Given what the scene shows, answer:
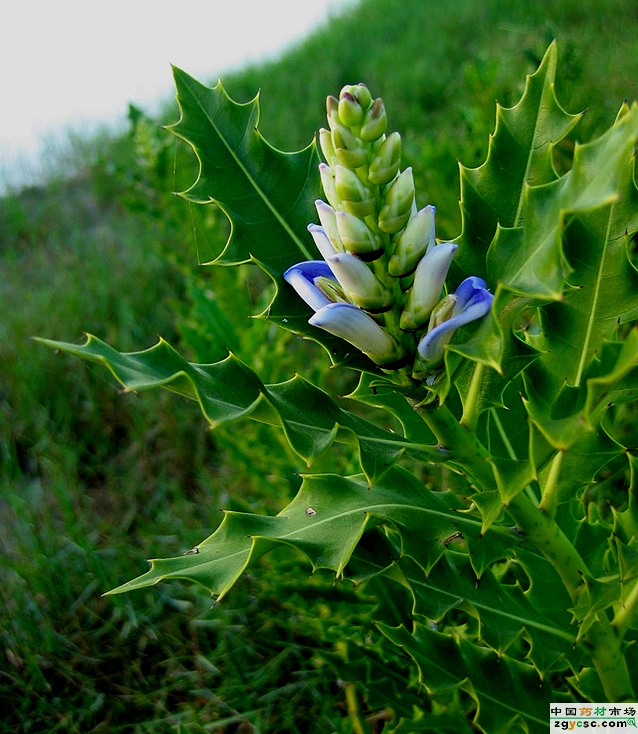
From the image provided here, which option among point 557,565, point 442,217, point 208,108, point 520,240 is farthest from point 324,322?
point 442,217

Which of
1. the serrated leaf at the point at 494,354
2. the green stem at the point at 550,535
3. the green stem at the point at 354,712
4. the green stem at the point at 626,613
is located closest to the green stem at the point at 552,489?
the green stem at the point at 550,535

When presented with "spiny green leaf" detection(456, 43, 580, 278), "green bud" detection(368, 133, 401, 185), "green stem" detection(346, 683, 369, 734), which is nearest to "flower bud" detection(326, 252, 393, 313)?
"green bud" detection(368, 133, 401, 185)

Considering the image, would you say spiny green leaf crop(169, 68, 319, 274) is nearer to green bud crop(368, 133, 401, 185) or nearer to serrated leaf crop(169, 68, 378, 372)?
serrated leaf crop(169, 68, 378, 372)

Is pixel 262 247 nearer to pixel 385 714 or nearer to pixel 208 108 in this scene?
pixel 208 108

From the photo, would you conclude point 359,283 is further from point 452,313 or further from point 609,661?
point 609,661

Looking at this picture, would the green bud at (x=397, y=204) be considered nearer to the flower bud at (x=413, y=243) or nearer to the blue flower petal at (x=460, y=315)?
the flower bud at (x=413, y=243)

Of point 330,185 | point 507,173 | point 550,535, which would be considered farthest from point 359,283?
point 550,535
